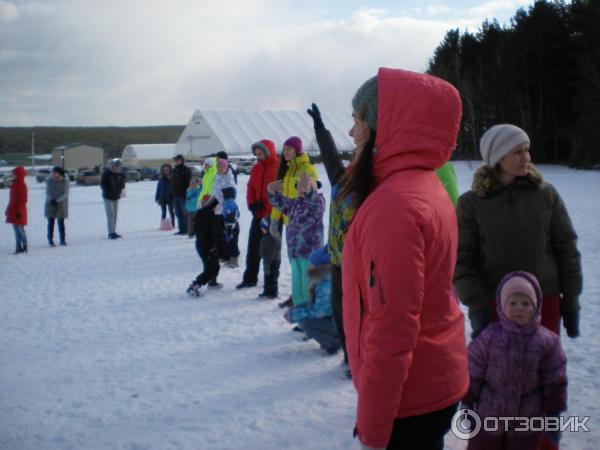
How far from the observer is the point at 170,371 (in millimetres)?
4754

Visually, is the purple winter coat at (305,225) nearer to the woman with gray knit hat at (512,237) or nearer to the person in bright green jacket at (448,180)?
the person in bright green jacket at (448,180)

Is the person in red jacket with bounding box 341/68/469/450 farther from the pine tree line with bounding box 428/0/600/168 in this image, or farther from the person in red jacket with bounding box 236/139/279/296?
the pine tree line with bounding box 428/0/600/168

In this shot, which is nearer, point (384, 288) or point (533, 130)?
point (384, 288)

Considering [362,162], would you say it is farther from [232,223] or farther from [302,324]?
[232,223]

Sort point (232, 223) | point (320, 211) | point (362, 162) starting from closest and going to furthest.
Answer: point (362, 162) → point (320, 211) → point (232, 223)

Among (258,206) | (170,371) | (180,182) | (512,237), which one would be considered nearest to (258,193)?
(258,206)

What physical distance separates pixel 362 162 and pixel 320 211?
13.3ft

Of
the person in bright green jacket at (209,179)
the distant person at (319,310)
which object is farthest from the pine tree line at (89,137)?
the distant person at (319,310)

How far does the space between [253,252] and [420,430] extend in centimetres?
592

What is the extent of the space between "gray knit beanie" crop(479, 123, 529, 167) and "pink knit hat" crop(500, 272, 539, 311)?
0.60 metres

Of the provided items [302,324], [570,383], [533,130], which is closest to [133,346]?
[302,324]

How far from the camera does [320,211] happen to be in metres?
5.87

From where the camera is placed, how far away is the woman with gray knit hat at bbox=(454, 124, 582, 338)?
115 inches

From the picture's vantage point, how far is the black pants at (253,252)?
7484 millimetres
